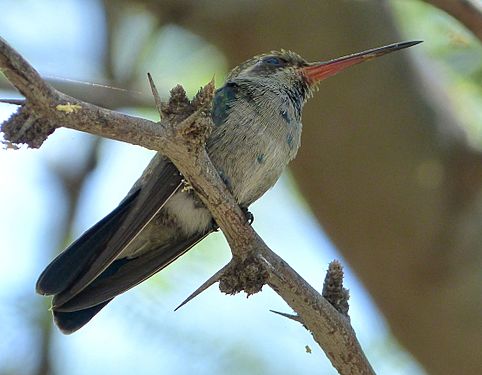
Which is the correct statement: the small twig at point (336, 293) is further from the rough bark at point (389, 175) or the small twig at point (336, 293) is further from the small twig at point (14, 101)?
the rough bark at point (389, 175)

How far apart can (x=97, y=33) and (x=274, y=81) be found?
1328 mm

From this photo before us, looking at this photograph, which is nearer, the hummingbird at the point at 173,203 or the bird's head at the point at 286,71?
the hummingbird at the point at 173,203

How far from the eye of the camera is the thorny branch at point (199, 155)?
2.55m

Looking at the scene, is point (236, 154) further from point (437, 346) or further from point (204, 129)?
point (437, 346)

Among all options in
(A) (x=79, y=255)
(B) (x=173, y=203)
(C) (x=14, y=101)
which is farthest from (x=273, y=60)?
(C) (x=14, y=101)

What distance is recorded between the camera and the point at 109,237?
3.94 meters

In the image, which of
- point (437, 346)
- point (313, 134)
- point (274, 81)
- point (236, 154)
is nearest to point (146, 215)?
point (236, 154)

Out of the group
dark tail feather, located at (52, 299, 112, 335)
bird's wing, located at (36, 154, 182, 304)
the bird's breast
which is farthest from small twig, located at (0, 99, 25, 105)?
the bird's breast

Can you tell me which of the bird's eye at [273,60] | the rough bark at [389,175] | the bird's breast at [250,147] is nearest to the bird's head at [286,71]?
the bird's eye at [273,60]

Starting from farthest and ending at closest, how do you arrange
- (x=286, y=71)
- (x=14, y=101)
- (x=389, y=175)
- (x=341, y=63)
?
(x=389, y=175) < (x=286, y=71) < (x=341, y=63) < (x=14, y=101)

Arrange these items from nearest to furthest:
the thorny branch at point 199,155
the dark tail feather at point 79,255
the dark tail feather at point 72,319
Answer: the thorny branch at point 199,155 < the dark tail feather at point 79,255 < the dark tail feather at point 72,319

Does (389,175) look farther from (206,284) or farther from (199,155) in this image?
(199,155)

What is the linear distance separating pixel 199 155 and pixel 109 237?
3.69 feet

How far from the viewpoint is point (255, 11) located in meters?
5.40
